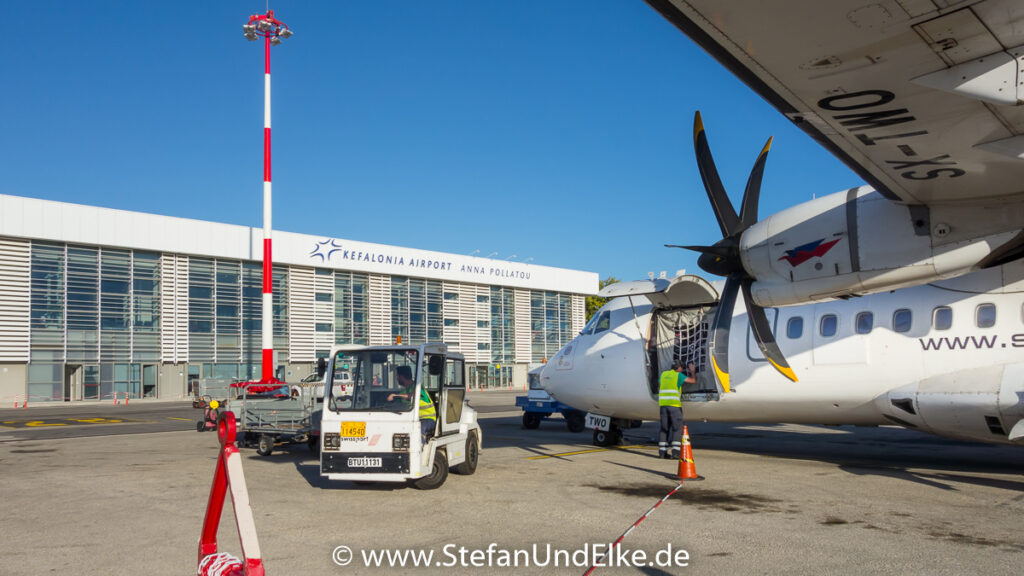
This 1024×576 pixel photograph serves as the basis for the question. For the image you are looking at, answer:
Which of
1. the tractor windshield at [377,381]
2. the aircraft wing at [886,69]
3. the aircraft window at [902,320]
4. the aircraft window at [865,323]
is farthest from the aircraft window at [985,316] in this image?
the tractor windshield at [377,381]

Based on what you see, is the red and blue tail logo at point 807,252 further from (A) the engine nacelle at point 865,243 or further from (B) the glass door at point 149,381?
(B) the glass door at point 149,381

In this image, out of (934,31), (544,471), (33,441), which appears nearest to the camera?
(934,31)

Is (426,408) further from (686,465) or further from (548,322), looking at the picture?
(548,322)

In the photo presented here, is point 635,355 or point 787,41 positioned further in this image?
point 635,355

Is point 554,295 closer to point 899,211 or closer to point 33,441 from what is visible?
A: point 33,441

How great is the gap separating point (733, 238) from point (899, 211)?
2.49m

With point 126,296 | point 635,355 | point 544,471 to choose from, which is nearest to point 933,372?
point 635,355

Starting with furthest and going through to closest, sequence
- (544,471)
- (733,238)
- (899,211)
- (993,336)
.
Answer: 1. (544,471)
2. (993,336)
3. (733,238)
4. (899,211)

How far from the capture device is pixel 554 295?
65312 millimetres

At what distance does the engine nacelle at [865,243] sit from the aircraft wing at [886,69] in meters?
1.12

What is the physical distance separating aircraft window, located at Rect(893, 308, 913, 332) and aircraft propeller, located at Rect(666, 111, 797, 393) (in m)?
2.55

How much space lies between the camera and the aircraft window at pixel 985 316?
11680 millimetres

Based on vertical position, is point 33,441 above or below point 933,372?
below

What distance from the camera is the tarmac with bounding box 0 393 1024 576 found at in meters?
6.94
